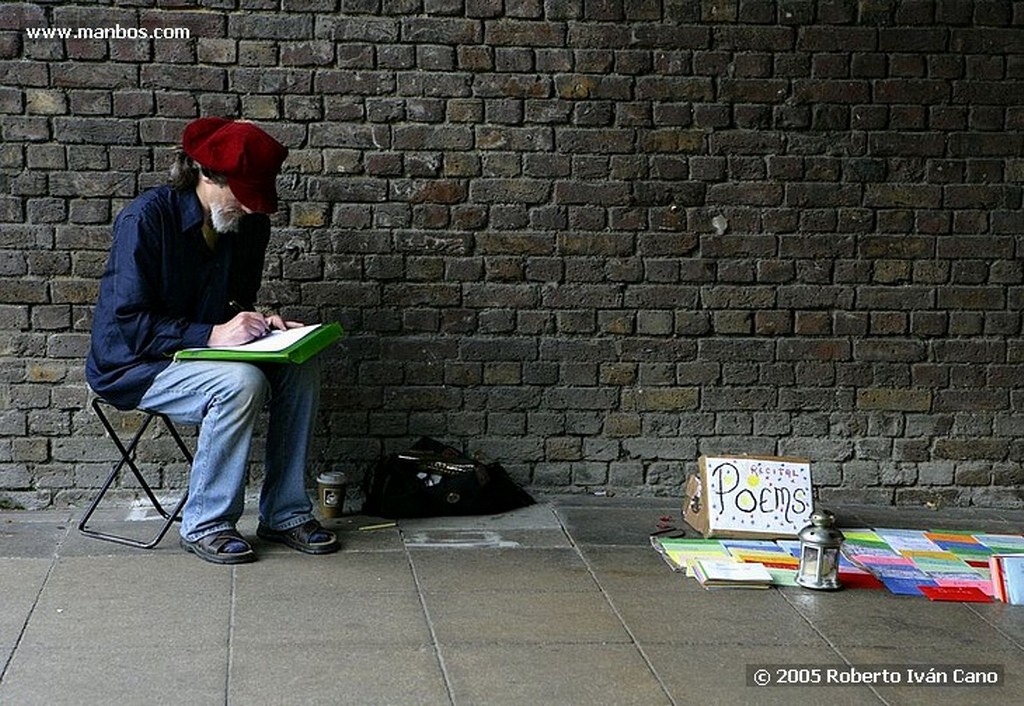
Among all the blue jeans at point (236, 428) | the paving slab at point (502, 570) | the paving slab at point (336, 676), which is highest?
the blue jeans at point (236, 428)

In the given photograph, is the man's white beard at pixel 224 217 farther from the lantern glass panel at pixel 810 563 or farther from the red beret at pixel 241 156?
the lantern glass panel at pixel 810 563

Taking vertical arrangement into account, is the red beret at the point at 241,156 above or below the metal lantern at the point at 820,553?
above

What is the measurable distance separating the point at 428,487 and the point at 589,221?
140 centimetres

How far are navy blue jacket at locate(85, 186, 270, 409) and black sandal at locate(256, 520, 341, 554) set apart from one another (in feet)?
2.56

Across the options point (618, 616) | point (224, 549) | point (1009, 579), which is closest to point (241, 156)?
point (224, 549)

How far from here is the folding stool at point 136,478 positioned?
195 inches

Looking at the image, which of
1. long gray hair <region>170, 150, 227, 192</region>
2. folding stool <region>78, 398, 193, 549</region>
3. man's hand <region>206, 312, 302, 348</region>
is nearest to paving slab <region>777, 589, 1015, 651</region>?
man's hand <region>206, 312, 302, 348</region>

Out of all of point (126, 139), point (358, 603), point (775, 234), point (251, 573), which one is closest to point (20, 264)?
point (126, 139)

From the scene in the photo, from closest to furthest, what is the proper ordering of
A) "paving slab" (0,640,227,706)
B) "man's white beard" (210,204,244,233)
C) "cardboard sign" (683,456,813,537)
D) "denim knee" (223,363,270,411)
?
"paving slab" (0,640,227,706)
"denim knee" (223,363,270,411)
"man's white beard" (210,204,244,233)
"cardboard sign" (683,456,813,537)

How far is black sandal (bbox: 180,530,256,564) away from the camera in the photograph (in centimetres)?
474

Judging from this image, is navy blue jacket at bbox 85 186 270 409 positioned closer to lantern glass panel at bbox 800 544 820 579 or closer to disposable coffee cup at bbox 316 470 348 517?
disposable coffee cup at bbox 316 470 348 517

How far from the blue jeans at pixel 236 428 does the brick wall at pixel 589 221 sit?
646mm

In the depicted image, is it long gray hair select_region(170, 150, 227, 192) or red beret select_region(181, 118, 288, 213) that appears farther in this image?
long gray hair select_region(170, 150, 227, 192)

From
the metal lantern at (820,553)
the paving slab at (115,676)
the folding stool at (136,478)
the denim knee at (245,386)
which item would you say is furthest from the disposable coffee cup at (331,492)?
the metal lantern at (820,553)
